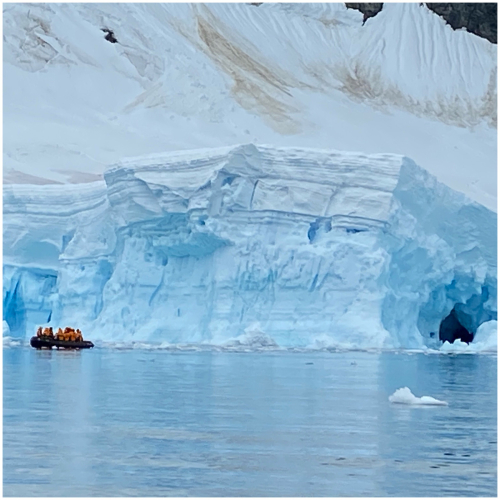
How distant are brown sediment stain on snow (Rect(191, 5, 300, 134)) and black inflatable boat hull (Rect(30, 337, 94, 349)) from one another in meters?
8.60

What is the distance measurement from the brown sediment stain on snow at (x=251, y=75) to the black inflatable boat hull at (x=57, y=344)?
8598mm

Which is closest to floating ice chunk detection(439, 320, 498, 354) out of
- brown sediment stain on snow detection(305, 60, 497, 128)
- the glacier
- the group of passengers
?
the glacier

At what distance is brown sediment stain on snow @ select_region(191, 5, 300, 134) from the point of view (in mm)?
22281

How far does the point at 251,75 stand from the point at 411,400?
16.3m

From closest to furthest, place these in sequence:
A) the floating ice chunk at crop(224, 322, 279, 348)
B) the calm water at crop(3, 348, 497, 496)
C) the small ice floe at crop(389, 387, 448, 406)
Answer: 1. the calm water at crop(3, 348, 497, 496)
2. the small ice floe at crop(389, 387, 448, 406)
3. the floating ice chunk at crop(224, 322, 279, 348)

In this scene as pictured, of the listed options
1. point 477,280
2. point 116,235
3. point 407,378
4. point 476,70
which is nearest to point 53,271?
point 116,235

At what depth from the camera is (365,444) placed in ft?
17.3

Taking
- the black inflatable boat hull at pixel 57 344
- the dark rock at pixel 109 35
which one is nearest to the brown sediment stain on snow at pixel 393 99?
the dark rock at pixel 109 35

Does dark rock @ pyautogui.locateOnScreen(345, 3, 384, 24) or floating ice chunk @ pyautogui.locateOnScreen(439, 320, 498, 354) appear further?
dark rock @ pyautogui.locateOnScreen(345, 3, 384, 24)

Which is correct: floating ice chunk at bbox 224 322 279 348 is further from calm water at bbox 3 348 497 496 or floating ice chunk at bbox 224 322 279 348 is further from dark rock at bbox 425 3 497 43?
dark rock at bbox 425 3 497 43

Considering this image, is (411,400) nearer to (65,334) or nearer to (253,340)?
(253,340)

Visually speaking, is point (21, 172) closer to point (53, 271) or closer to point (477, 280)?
point (53, 271)

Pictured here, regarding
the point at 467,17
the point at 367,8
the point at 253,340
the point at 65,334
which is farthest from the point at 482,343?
the point at 367,8

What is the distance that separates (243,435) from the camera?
5.53 metres
